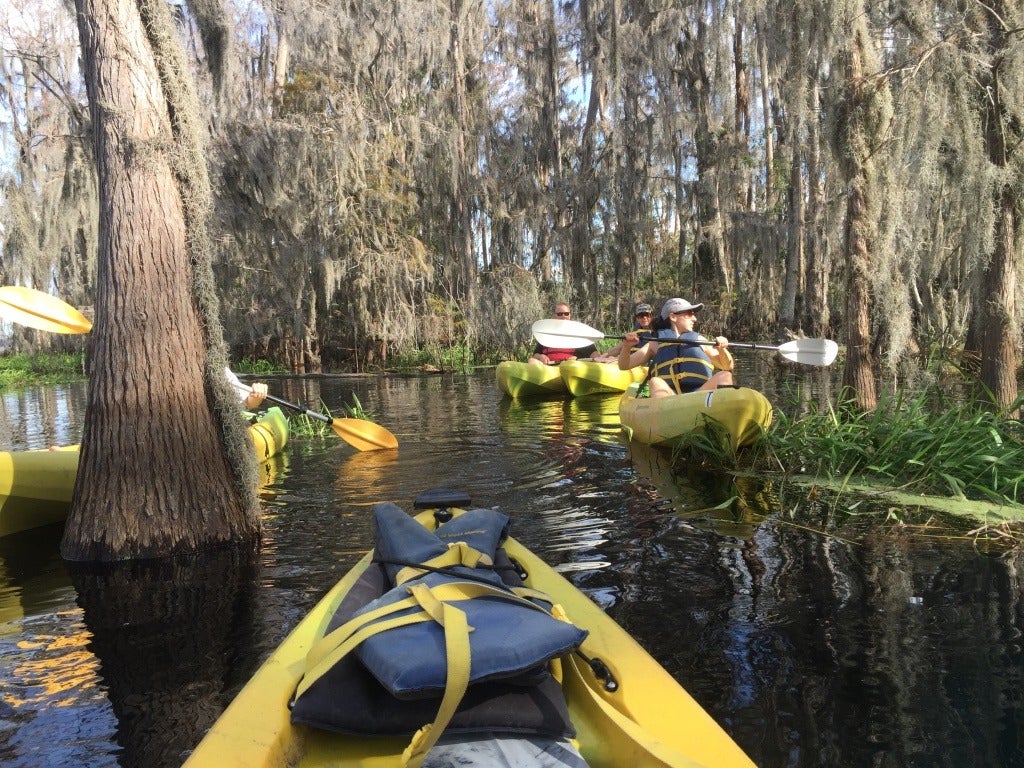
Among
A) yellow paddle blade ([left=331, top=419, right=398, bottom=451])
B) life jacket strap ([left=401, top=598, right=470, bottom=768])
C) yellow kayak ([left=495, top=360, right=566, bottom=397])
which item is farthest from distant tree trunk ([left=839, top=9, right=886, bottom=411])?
yellow kayak ([left=495, top=360, right=566, bottom=397])

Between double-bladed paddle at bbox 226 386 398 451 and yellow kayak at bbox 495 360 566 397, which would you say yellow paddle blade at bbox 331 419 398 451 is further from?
yellow kayak at bbox 495 360 566 397

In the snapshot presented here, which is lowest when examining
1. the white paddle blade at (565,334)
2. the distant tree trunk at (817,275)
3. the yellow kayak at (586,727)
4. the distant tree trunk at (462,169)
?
the yellow kayak at (586,727)

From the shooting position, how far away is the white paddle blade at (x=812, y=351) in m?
6.91

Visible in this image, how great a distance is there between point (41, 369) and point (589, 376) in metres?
17.1

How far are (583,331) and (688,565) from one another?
498 centimetres

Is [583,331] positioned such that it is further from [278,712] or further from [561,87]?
[561,87]

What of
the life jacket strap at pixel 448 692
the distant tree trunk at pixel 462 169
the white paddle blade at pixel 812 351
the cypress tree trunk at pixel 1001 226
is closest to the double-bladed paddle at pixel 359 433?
the white paddle blade at pixel 812 351

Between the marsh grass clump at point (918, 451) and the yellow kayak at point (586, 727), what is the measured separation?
322cm

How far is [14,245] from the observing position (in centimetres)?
2052

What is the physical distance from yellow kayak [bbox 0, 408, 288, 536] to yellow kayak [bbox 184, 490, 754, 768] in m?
3.32

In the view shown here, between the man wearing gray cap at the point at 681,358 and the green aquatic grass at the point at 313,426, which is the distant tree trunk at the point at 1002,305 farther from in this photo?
the green aquatic grass at the point at 313,426

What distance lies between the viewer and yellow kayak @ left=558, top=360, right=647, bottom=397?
11.7 meters

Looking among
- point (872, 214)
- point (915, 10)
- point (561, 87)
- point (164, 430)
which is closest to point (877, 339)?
point (872, 214)

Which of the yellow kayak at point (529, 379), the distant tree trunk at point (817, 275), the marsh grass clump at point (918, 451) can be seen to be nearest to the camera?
the marsh grass clump at point (918, 451)
